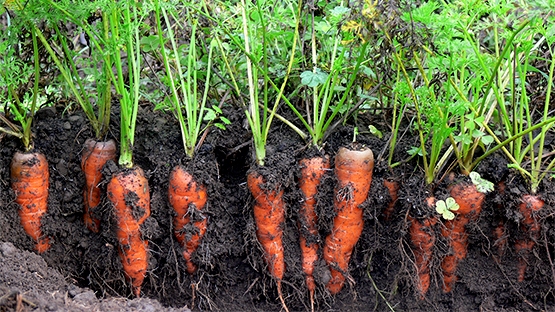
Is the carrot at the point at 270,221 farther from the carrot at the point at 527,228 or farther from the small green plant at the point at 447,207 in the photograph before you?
the carrot at the point at 527,228

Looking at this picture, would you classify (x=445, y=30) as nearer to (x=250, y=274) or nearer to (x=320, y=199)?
(x=320, y=199)

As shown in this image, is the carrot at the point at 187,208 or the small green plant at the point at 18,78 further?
the carrot at the point at 187,208

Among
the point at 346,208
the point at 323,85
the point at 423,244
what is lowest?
the point at 423,244

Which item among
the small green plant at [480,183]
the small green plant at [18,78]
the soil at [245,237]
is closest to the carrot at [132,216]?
the soil at [245,237]

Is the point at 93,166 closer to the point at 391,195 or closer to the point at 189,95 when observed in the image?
the point at 189,95

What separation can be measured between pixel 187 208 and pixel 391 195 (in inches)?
31.3

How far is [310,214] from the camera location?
2.19 meters

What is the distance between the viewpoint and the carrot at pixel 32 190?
2.09m

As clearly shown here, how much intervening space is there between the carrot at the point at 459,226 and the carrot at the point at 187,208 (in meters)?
0.94

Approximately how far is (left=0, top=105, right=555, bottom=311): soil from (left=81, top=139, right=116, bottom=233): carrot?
0.05m

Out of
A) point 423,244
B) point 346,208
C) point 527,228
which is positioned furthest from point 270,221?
point 527,228

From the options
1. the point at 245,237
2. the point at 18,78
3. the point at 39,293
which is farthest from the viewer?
the point at 245,237

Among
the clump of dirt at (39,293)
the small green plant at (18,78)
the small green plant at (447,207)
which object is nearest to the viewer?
the clump of dirt at (39,293)

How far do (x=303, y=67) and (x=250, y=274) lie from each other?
0.85 m
